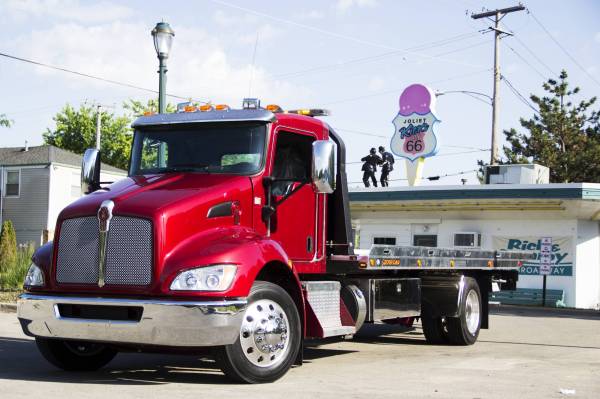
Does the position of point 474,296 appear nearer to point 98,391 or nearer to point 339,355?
point 339,355

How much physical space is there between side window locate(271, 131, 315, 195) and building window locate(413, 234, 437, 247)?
65.0ft

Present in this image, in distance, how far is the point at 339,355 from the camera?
11.5 m

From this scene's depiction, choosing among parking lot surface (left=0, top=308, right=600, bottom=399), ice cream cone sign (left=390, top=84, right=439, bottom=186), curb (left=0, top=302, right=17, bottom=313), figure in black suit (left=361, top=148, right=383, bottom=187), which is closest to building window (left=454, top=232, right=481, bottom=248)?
ice cream cone sign (left=390, top=84, right=439, bottom=186)

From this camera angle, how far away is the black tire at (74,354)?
29.8 feet

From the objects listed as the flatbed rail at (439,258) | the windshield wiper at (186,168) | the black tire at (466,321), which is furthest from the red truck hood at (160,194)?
the black tire at (466,321)

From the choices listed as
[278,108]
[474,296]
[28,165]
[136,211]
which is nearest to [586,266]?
[474,296]

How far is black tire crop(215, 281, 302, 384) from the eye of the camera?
7.98 meters

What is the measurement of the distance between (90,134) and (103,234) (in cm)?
5924

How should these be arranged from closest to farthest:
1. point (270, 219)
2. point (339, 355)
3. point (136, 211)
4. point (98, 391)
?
point (98, 391) → point (136, 211) → point (270, 219) → point (339, 355)

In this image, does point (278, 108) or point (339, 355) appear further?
point (339, 355)

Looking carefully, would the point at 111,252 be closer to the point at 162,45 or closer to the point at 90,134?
the point at 162,45

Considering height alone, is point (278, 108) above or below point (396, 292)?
above

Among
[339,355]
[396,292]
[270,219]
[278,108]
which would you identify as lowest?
[339,355]

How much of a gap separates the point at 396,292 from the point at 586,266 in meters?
17.3
